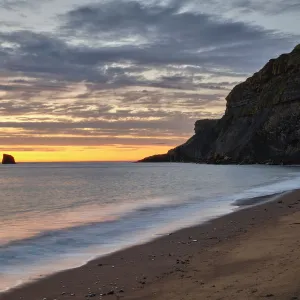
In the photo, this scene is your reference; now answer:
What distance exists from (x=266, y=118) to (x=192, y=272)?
14154 cm

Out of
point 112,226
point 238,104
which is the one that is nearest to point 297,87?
point 238,104

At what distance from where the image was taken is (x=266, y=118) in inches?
5738

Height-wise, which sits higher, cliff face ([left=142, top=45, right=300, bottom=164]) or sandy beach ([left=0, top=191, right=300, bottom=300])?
cliff face ([left=142, top=45, right=300, bottom=164])

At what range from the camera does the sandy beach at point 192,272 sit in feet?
26.6

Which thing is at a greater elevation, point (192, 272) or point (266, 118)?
point (266, 118)

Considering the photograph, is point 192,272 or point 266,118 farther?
point 266,118

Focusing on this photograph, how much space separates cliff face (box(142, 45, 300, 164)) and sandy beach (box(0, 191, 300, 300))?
414 ft

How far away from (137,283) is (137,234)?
740 cm

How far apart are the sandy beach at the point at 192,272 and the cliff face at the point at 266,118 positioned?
126 m

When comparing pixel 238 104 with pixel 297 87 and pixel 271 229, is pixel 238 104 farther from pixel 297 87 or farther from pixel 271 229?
pixel 271 229

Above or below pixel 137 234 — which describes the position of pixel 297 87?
above

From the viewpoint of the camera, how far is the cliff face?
136m

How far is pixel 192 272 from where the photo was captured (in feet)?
32.7

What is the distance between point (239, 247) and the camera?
41.5 feet
